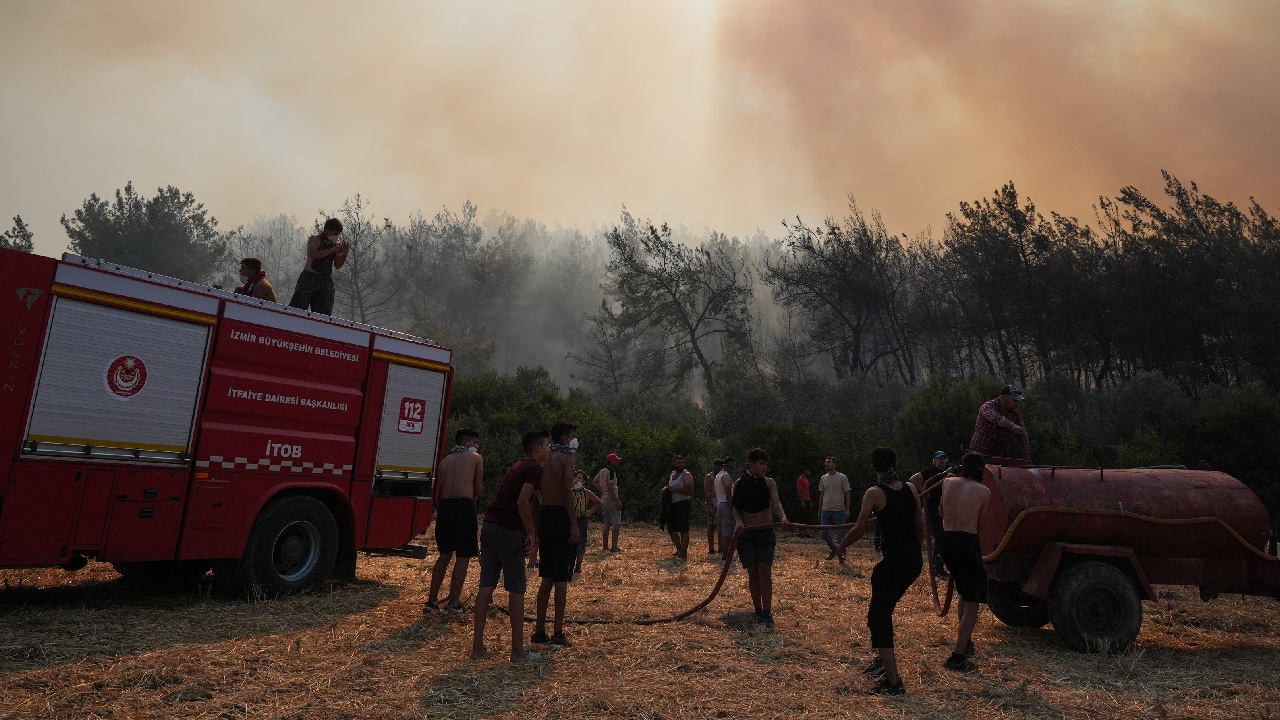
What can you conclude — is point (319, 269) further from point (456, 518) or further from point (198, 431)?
point (456, 518)

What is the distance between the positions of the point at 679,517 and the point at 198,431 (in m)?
9.02

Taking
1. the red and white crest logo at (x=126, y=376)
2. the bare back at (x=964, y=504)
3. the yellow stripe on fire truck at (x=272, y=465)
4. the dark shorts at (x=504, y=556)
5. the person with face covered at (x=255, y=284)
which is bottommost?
the dark shorts at (x=504, y=556)

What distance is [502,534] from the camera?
22.1 ft

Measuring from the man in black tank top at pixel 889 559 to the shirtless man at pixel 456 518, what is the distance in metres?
4.02

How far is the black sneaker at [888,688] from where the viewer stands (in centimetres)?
602

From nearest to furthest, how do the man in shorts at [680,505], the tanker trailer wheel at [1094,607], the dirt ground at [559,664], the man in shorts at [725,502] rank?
1. the dirt ground at [559,664]
2. the tanker trailer wheel at [1094,607]
3. the man in shorts at [725,502]
4. the man in shorts at [680,505]

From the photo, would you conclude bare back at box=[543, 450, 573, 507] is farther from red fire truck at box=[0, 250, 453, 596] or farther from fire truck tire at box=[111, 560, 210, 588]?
fire truck tire at box=[111, 560, 210, 588]

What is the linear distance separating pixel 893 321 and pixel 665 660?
33.7 meters

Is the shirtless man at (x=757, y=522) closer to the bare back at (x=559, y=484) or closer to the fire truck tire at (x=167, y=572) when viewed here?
the bare back at (x=559, y=484)

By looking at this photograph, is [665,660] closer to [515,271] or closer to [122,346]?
[122,346]

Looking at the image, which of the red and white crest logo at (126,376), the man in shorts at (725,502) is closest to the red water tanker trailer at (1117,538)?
the man in shorts at (725,502)

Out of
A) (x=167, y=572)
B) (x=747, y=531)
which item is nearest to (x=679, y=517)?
(x=747, y=531)

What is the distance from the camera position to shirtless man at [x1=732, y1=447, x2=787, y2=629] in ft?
27.7

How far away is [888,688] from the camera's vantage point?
19.8ft
